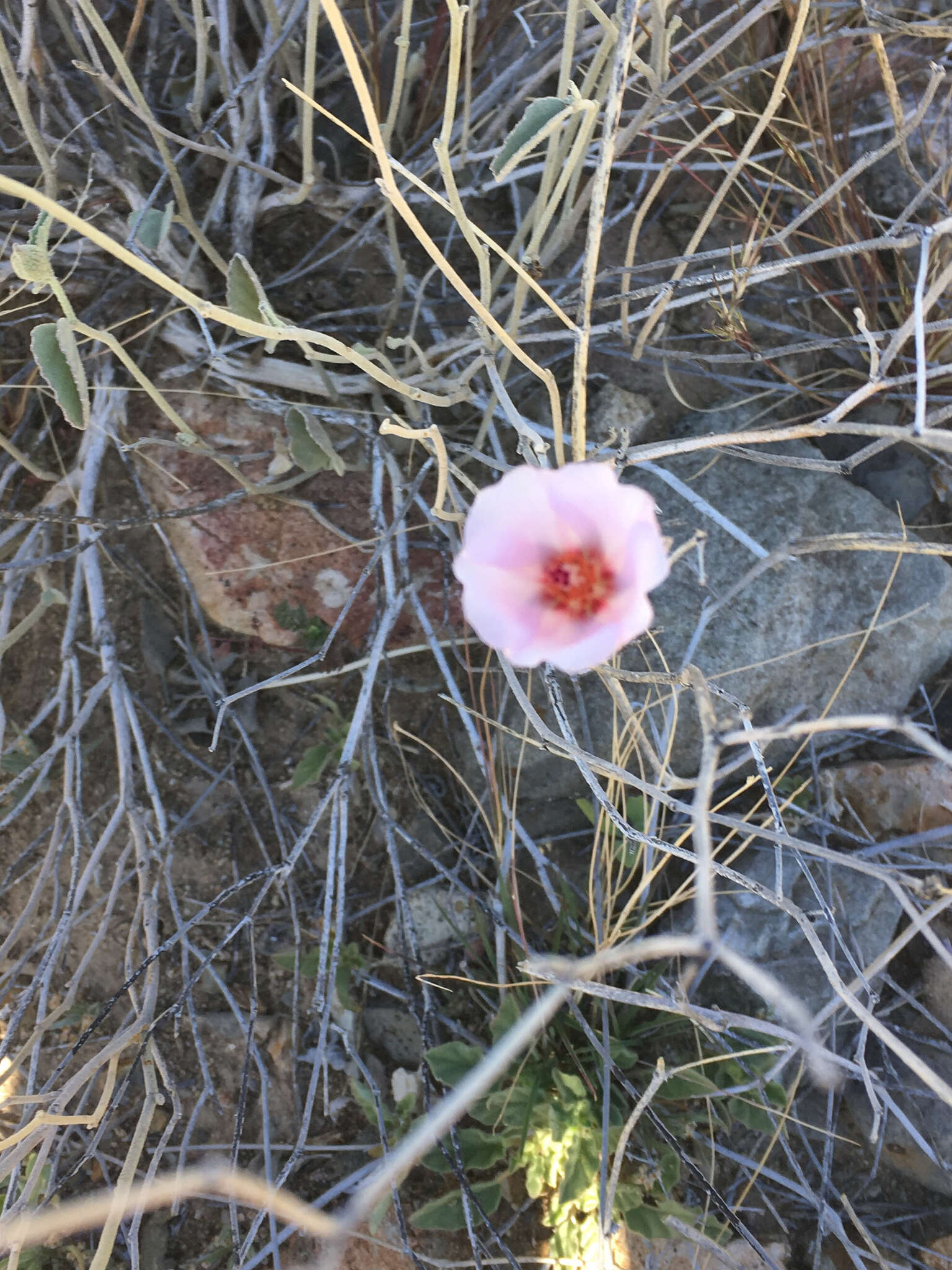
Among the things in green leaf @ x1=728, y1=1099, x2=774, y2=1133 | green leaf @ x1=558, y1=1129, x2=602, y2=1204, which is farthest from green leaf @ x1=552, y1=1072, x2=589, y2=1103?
green leaf @ x1=728, y1=1099, x2=774, y2=1133

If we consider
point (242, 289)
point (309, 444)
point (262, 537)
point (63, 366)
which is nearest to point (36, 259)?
point (63, 366)

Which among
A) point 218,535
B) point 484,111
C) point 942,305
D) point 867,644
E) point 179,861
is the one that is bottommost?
point 179,861

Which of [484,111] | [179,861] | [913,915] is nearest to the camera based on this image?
[913,915]

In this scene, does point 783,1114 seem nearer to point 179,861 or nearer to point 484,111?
point 179,861

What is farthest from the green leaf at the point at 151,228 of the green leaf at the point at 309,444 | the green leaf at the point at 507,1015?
the green leaf at the point at 507,1015

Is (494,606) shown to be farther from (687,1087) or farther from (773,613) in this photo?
(687,1087)

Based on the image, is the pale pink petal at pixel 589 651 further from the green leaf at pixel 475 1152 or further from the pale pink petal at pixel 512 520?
the green leaf at pixel 475 1152

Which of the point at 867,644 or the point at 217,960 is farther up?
the point at 867,644

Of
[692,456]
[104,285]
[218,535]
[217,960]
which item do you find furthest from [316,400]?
[217,960]
